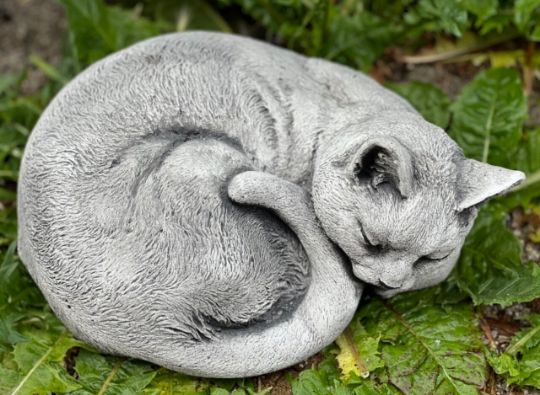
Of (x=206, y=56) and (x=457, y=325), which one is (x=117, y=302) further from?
(x=457, y=325)

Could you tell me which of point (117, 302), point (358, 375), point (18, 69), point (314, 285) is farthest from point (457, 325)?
point (18, 69)

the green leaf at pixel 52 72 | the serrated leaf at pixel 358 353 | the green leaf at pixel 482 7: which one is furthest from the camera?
the green leaf at pixel 52 72

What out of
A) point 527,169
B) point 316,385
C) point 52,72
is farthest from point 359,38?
point 316,385

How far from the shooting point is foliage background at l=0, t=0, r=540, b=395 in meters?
2.18

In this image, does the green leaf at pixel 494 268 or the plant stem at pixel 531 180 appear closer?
the green leaf at pixel 494 268

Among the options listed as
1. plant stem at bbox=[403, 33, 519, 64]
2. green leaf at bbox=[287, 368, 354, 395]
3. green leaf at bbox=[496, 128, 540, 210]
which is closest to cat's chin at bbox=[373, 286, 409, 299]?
green leaf at bbox=[287, 368, 354, 395]

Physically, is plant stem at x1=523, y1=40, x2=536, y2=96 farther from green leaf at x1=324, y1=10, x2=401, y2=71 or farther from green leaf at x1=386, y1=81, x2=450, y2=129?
green leaf at x1=324, y1=10, x2=401, y2=71

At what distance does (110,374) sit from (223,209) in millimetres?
875

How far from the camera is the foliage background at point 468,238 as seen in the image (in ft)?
7.16

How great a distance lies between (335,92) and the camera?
87.7 inches

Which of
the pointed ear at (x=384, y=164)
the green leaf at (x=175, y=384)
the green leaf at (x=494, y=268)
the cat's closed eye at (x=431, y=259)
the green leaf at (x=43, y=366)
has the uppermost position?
the pointed ear at (x=384, y=164)

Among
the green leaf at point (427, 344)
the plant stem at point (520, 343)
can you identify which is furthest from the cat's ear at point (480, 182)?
the plant stem at point (520, 343)

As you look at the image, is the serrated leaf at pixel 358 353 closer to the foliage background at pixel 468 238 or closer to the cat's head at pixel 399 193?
the foliage background at pixel 468 238

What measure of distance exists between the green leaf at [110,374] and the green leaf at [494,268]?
1364 mm
